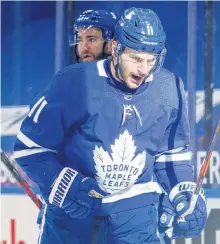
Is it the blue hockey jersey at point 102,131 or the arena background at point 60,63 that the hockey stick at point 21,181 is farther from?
the blue hockey jersey at point 102,131

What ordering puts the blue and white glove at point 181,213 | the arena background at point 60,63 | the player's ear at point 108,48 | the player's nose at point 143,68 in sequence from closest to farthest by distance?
the player's nose at point 143,68 → the blue and white glove at point 181,213 → the player's ear at point 108,48 → the arena background at point 60,63

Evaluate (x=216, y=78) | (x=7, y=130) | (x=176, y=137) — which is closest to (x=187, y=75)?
(x=216, y=78)

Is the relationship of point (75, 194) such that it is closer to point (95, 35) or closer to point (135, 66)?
point (135, 66)

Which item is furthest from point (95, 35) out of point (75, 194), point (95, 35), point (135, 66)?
point (75, 194)

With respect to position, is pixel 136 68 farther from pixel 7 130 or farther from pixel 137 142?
pixel 7 130

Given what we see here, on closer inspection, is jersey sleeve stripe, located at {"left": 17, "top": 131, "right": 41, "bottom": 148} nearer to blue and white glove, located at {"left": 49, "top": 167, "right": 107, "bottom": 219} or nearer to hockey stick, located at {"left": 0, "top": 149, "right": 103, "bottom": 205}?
blue and white glove, located at {"left": 49, "top": 167, "right": 107, "bottom": 219}

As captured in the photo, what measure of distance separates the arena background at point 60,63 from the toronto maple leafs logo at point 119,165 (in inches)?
19.7

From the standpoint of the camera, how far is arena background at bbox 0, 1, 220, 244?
291cm

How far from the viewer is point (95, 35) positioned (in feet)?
8.98

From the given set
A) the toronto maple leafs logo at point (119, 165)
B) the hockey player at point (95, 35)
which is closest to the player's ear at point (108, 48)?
the hockey player at point (95, 35)

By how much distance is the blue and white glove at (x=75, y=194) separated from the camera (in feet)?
7.95

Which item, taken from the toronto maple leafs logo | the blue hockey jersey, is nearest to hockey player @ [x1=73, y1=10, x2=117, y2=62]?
the blue hockey jersey

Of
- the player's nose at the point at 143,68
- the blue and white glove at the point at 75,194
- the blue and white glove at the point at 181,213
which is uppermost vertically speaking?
the player's nose at the point at 143,68

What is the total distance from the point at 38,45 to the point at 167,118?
2.80 ft
